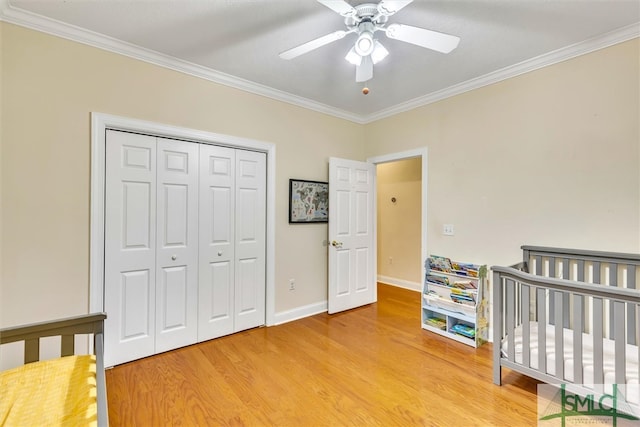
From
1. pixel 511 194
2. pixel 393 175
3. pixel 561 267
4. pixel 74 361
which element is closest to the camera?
pixel 74 361

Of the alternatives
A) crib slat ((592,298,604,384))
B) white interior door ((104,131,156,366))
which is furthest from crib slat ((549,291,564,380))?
white interior door ((104,131,156,366))

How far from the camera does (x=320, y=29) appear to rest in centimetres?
206

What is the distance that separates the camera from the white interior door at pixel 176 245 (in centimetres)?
250

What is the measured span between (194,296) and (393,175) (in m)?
3.56

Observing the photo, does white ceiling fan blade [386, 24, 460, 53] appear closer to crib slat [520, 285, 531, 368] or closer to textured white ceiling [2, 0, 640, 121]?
textured white ceiling [2, 0, 640, 121]

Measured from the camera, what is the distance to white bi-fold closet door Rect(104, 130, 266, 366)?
232 centimetres

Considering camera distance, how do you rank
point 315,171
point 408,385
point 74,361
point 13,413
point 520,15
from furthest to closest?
1. point 315,171
2. point 408,385
3. point 520,15
4. point 74,361
5. point 13,413

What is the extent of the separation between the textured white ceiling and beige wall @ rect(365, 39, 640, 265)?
0.88ft

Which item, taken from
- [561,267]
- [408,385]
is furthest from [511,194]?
[408,385]

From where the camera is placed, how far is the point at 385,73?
2.70 meters

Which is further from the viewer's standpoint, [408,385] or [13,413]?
[408,385]

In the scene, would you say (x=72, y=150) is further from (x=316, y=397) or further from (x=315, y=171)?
(x=316, y=397)

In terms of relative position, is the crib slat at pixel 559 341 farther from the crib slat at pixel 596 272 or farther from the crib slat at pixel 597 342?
the crib slat at pixel 596 272

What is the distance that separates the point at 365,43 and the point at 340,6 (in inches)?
→ 10.5
